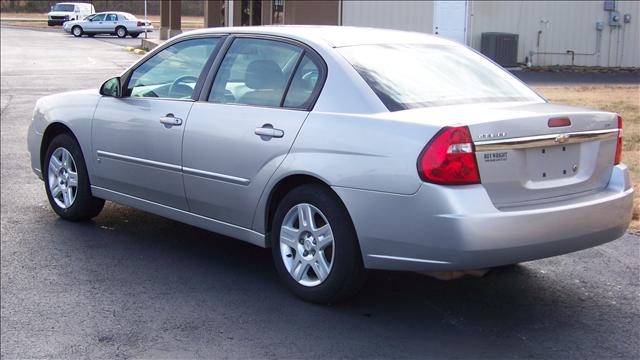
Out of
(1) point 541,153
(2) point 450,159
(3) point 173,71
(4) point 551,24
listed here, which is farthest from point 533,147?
(4) point 551,24

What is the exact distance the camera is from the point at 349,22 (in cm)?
2492

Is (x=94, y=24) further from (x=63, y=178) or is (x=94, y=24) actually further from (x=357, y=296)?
(x=357, y=296)

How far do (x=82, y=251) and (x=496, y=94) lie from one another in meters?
3.14

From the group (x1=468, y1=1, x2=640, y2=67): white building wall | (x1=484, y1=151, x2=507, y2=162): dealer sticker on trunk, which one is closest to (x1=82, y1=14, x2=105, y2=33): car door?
(x1=484, y1=151, x2=507, y2=162): dealer sticker on trunk

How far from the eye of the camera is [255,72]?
19.5 ft

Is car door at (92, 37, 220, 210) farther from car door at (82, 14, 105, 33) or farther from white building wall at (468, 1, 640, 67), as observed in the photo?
white building wall at (468, 1, 640, 67)

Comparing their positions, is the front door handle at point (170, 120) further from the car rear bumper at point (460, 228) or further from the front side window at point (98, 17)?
the car rear bumper at point (460, 228)

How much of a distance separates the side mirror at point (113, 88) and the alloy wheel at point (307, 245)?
6.71ft

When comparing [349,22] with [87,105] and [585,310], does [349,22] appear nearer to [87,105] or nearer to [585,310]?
[87,105]

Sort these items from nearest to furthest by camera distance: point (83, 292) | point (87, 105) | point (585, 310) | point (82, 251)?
point (585, 310) < point (83, 292) < point (82, 251) < point (87, 105)

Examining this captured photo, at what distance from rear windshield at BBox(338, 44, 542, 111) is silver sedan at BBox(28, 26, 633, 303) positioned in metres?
0.01

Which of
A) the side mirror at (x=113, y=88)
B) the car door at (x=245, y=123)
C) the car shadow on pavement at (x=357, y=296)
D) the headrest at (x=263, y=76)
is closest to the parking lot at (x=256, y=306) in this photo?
the car shadow on pavement at (x=357, y=296)

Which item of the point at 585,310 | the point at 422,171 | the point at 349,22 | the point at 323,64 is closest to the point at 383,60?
the point at 323,64

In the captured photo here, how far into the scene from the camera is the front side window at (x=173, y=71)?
6.32 metres
